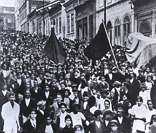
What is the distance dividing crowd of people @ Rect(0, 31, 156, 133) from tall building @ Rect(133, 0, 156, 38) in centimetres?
346

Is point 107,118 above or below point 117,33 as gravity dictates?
below

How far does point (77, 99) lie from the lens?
870cm

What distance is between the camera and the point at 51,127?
7332 mm

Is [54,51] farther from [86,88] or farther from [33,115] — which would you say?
[33,115]

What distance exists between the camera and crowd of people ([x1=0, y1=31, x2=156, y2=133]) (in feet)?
24.1

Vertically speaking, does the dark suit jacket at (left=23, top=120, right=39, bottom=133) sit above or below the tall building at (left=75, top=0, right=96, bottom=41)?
below

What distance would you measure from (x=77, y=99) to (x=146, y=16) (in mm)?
7665

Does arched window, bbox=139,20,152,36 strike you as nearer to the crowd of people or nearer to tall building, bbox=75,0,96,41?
the crowd of people

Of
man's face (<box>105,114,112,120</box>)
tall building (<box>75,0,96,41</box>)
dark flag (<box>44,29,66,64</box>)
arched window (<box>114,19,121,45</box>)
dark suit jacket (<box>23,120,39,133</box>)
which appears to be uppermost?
tall building (<box>75,0,96,41</box>)

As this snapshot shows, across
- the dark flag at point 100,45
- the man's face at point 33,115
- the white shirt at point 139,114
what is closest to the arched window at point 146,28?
the dark flag at point 100,45

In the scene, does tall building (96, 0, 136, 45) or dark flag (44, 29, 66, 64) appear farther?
tall building (96, 0, 136, 45)

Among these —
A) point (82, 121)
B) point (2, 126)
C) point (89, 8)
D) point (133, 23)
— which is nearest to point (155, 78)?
point (82, 121)

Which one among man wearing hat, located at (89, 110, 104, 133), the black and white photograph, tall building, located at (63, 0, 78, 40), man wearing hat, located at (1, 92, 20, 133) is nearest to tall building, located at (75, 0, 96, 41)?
tall building, located at (63, 0, 78, 40)

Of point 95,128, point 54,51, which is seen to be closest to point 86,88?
point 95,128
